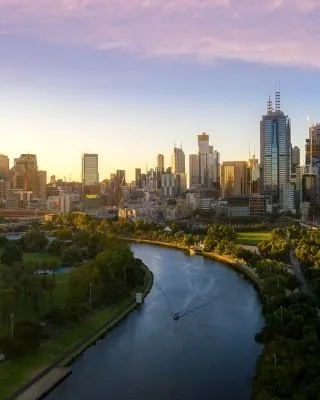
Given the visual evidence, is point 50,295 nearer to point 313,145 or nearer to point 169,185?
point 313,145

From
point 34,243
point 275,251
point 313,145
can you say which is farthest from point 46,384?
point 313,145

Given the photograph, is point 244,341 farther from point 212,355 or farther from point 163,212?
point 163,212

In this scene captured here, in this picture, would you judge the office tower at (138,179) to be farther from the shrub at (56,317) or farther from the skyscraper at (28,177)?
the shrub at (56,317)

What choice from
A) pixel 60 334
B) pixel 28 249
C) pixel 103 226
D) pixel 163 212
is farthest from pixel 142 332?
pixel 163 212

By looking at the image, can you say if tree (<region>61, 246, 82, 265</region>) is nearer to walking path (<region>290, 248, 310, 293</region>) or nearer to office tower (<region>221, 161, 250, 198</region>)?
walking path (<region>290, 248, 310, 293</region>)

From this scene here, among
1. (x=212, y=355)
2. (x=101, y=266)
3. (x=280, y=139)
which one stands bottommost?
(x=212, y=355)

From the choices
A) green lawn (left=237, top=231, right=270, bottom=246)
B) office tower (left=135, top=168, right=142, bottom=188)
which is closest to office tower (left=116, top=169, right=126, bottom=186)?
office tower (left=135, top=168, right=142, bottom=188)

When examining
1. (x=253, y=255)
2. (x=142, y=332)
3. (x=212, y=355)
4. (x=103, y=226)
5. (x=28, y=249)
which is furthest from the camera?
(x=103, y=226)
